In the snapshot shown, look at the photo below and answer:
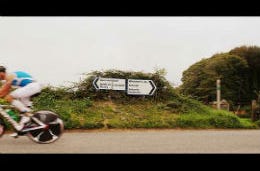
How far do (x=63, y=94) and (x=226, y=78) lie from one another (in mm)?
43139

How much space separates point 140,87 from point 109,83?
49.7 inches

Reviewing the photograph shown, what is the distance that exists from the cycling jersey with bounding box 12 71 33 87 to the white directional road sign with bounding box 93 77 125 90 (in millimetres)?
8983

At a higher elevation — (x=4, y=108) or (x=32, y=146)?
(x=4, y=108)

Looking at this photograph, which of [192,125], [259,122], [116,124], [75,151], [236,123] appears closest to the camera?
[75,151]

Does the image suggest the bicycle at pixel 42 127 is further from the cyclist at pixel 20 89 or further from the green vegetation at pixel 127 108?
the green vegetation at pixel 127 108

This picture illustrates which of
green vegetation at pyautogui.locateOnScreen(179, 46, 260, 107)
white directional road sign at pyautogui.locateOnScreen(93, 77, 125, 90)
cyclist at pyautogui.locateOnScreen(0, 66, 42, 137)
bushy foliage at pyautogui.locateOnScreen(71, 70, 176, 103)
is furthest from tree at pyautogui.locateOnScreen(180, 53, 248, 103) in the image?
cyclist at pyautogui.locateOnScreen(0, 66, 42, 137)

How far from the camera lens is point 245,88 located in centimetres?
6125

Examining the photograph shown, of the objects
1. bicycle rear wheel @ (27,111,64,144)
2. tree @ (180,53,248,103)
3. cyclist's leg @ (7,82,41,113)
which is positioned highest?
tree @ (180,53,248,103)

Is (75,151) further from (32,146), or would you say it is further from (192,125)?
(192,125)

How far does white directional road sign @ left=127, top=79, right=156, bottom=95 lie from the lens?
2003 cm

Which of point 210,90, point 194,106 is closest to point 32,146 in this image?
point 194,106

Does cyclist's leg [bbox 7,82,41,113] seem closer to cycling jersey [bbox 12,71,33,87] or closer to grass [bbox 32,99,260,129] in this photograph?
cycling jersey [bbox 12,71,33,87]

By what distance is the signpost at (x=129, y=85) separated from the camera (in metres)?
19.7

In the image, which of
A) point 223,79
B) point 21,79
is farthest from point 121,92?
point 223,79
